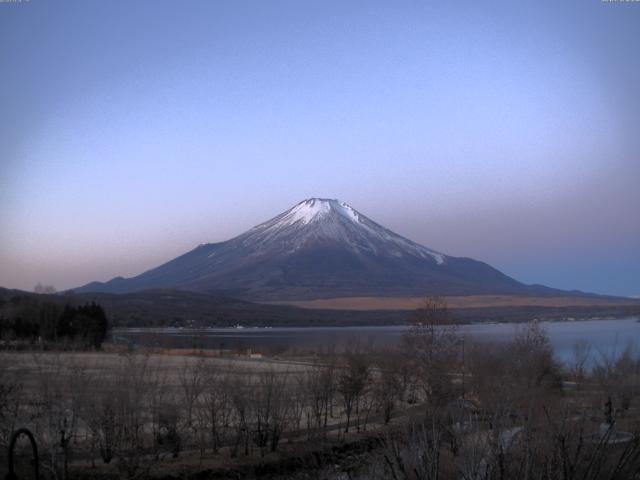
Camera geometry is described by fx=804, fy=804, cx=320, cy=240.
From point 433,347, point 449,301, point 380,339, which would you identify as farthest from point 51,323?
point 449,301

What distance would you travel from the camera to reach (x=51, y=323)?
62.7m

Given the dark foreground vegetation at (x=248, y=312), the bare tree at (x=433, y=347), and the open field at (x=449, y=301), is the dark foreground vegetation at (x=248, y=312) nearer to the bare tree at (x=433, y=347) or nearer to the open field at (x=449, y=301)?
the open field at (x=449, y=301)

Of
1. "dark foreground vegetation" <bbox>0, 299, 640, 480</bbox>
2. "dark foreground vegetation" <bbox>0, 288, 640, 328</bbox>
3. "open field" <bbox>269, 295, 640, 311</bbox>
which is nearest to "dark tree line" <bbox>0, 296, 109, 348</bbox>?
"dark foreground vegetation" <bbox>0, 299, 640, 480</bbox>

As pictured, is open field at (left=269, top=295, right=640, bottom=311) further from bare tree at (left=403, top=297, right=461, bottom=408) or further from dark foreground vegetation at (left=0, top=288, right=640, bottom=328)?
bare tree at (left=403, top=297, right=461, bottom=408)

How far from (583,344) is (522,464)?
21.1 metres

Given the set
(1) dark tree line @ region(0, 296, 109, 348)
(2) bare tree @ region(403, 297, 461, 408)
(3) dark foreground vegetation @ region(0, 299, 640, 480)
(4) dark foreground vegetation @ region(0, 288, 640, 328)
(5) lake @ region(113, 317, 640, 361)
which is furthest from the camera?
(4) dark foreground vegetation @ region(0, 288, 640, 328)

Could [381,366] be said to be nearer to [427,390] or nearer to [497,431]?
[427,390]

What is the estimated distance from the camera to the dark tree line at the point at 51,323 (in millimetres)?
58656

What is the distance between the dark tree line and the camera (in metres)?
58.7

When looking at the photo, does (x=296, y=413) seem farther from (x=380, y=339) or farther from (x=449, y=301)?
(x=449, y=301)

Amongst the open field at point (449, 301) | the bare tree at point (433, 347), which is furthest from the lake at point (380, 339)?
the open field at point (449, 301)

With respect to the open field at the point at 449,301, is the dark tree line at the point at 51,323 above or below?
below

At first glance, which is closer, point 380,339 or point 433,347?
point 433,347

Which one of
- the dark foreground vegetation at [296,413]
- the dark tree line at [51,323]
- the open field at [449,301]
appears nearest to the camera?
the dark foreground vegetation at [296,413]
